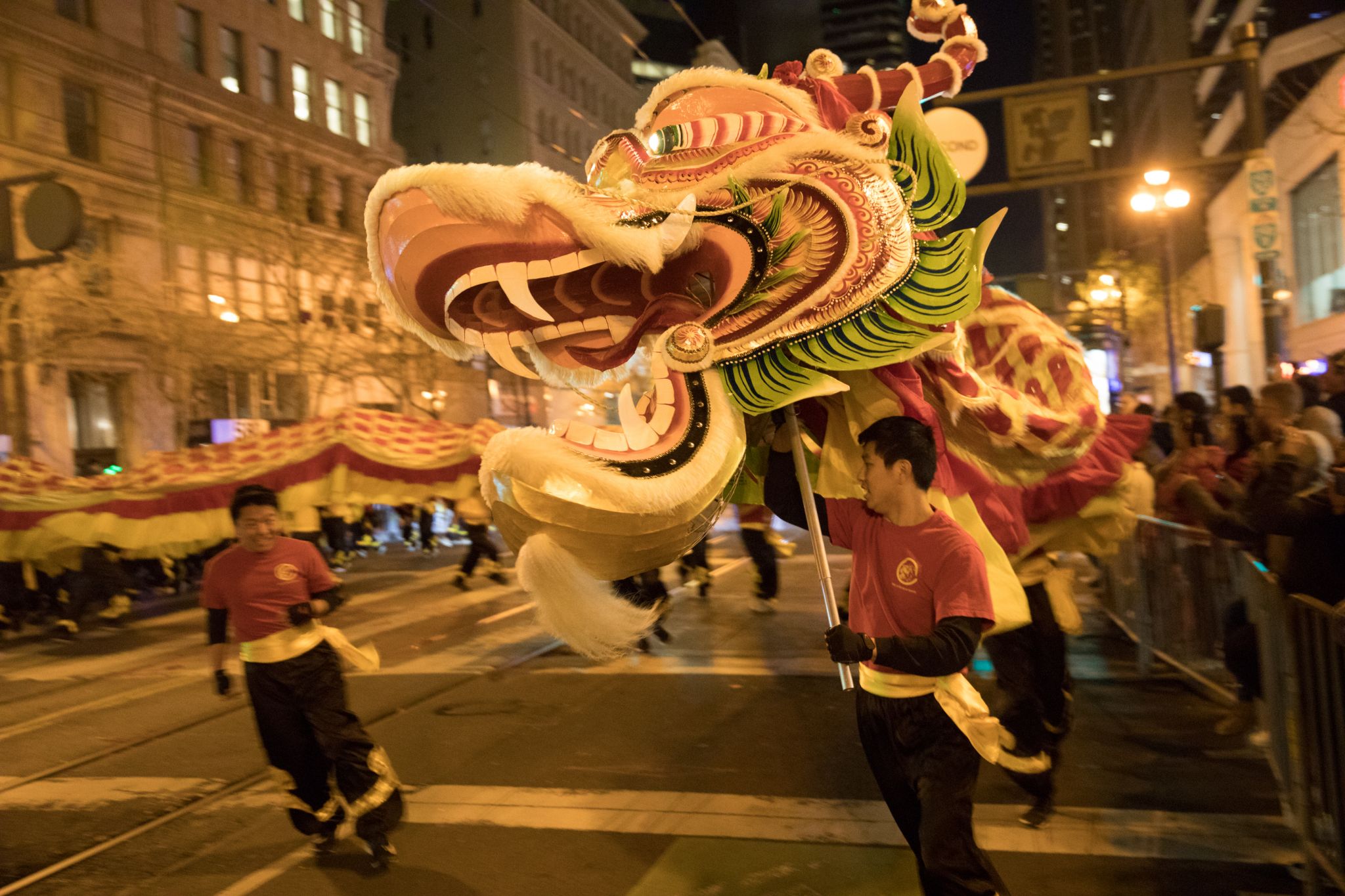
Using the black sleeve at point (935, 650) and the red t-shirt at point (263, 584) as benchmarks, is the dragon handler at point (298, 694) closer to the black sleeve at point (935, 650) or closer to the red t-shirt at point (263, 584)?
the red t-shirt at point (263, 584)

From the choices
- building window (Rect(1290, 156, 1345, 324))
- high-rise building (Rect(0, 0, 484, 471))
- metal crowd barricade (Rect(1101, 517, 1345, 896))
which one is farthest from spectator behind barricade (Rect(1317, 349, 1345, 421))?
high-rise building (Rect(0, 0, 484, 471))

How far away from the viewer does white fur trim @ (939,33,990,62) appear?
400 cm

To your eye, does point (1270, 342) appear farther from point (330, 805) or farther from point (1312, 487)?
point (330, 805)

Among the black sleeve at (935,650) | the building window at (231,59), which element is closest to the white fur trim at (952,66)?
the black sleeve at (935,650)

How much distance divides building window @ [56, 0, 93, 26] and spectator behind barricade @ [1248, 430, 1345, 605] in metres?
24.0

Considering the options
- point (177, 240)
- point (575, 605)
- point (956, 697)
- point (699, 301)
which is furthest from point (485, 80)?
point (956, 697)

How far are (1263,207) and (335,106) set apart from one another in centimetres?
2602

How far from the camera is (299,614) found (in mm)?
4262

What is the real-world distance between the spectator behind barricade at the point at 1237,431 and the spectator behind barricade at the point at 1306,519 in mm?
1642

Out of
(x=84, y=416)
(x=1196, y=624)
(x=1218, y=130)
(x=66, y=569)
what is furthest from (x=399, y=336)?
(x=1218, y=130)

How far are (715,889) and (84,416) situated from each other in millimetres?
22117

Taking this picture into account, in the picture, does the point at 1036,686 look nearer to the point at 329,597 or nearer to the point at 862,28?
the point at 329,597

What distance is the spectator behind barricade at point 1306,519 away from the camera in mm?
3887

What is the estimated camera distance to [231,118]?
25094 mm
